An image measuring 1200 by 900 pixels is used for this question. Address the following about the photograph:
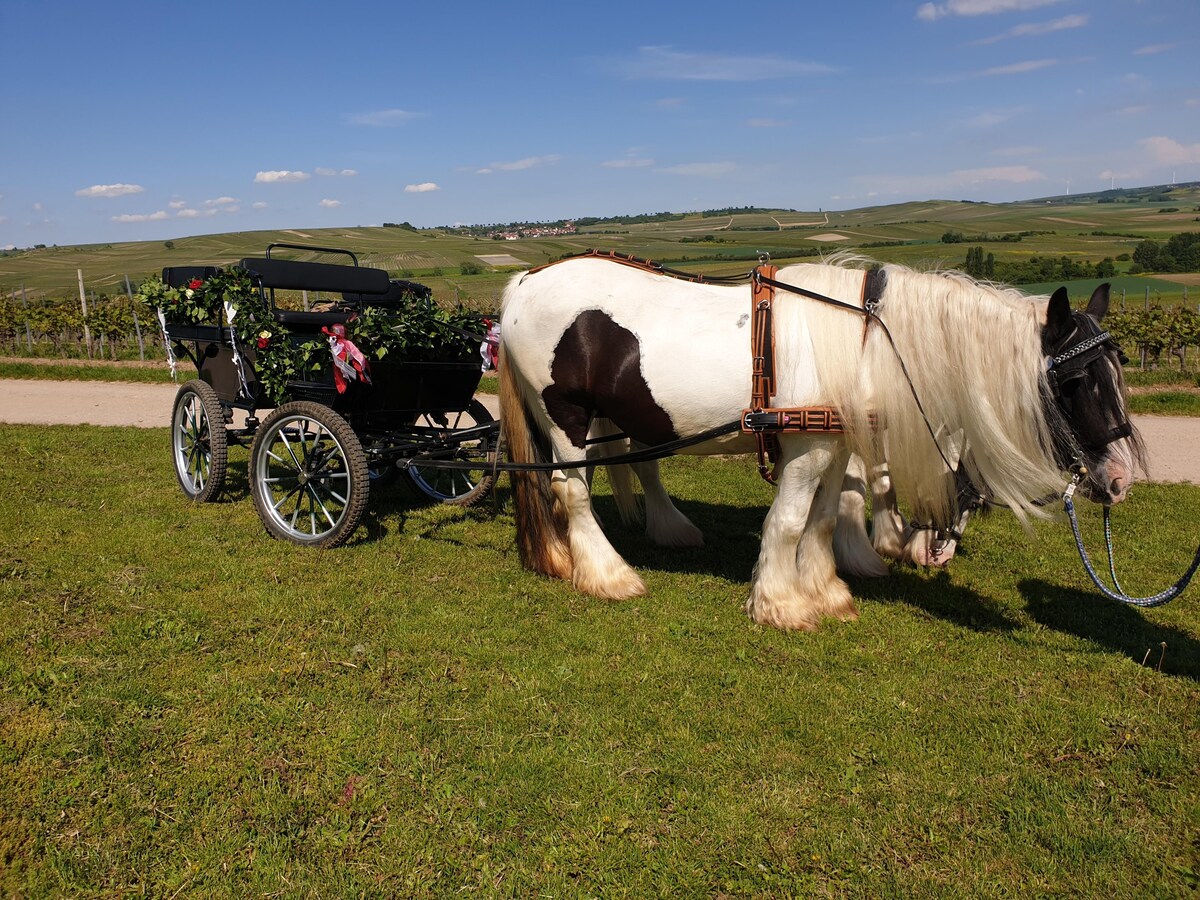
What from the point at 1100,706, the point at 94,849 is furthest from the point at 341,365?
the point at 1100,706

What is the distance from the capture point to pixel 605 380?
4.59 metres

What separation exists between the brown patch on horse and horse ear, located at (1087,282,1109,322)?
81.7 inches

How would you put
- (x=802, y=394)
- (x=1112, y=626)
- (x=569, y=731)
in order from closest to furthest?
(x=569, y=731) → (x=802, y=394) → (x=1112, y=626)

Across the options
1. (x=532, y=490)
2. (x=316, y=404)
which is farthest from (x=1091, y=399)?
(x=316, y=404)

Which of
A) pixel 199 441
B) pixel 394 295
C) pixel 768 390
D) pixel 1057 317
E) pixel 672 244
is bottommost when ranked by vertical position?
pixel 199 441

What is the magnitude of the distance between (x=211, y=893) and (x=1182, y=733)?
3764 mm

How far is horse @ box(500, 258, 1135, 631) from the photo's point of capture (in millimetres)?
3742

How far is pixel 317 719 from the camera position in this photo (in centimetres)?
348

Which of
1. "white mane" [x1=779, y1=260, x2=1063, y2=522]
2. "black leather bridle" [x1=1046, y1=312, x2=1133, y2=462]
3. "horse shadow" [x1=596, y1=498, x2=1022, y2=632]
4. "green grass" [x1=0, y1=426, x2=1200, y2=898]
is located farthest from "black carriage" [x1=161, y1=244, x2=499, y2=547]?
"black leather bridle" [x1=1046, y1=312, x2=1133, y2=462]

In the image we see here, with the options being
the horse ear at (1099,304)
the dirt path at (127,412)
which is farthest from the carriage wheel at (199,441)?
the horse ear at (1099,304)

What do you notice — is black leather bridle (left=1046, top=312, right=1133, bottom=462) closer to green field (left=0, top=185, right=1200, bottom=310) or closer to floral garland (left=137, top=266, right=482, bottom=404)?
floral garland (left=137, top=266, right=482, bottom=404)

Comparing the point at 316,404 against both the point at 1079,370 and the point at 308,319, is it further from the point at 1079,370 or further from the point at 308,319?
the point at 1079,370

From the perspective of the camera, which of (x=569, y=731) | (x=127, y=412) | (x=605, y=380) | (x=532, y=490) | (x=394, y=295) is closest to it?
(x=569, y=731)

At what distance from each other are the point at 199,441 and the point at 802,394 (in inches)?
202
